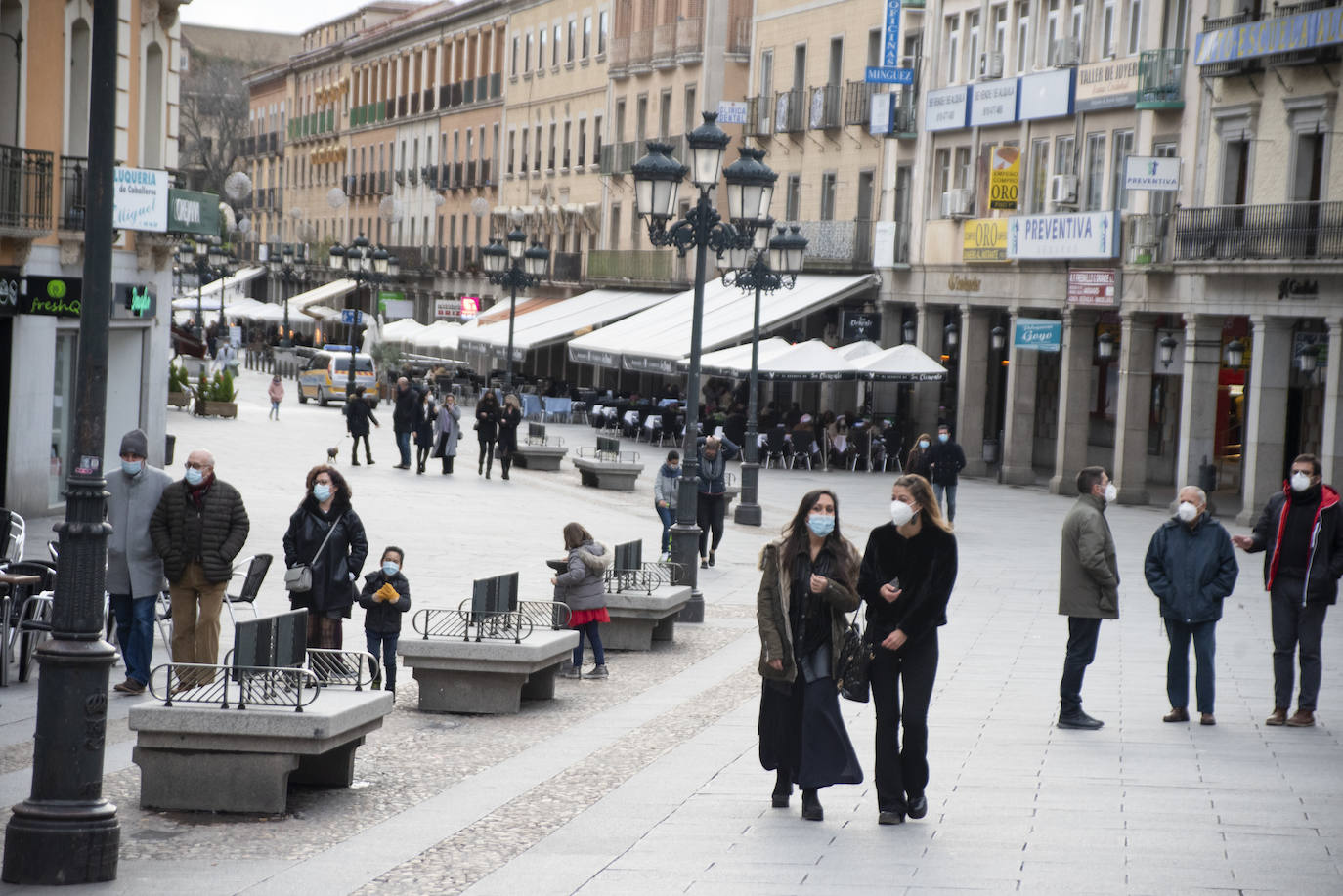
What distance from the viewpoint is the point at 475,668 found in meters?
13.0

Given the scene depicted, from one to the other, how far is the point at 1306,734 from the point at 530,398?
4337cm

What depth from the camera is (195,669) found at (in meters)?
11.6

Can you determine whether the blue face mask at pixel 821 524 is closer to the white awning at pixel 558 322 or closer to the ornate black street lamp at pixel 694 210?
the ornate black street lamp at pixel 694 210

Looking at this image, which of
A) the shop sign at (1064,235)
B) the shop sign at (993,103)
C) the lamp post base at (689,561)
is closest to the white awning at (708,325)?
the shop sign at (993,103)

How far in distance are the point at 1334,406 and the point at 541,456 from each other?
49.2 ft

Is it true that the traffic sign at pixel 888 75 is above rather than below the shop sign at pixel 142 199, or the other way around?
above

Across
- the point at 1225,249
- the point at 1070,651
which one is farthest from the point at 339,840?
the point at 1225,249

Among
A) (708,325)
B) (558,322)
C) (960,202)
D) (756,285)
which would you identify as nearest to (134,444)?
(756,285)

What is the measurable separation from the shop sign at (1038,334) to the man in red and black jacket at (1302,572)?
25364 mm

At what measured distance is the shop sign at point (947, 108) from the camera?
42.2 meters

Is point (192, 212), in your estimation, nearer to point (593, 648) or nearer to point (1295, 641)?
point (593, 648)

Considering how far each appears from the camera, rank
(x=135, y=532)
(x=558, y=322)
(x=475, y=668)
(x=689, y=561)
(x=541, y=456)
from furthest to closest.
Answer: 1. (x=558, y=322)
2. (x=541, y=456)
3. (x=689, y=561)
4. (x=475, y=668)
5. (x=135, y=532)

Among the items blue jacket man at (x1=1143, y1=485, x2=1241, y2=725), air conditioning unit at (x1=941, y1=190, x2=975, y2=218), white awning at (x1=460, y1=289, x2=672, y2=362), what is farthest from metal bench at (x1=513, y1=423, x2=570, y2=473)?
blue jacket man at (x1=1143, y1=485, x2=1241, y2=725)

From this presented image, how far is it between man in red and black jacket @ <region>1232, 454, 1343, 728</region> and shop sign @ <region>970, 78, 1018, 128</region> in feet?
94.2
